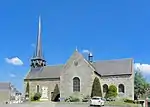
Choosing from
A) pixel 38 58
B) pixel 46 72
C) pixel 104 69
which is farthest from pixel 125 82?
pixel 38 58

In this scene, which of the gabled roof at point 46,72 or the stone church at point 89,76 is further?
the gabled roof at point 46,72

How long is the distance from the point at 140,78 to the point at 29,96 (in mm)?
25857

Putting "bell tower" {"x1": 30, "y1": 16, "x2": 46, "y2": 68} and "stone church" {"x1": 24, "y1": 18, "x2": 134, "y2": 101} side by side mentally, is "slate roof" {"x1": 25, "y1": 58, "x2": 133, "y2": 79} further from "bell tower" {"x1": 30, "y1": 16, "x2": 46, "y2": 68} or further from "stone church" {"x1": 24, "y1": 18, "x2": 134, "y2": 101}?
"bell tower" {"x1": 30, "y1": 16, "x2": 46, "y2": 68}

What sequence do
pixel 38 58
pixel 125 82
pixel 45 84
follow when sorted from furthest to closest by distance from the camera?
pixel 38 58 → pixel 45 84 → pixel 125 82

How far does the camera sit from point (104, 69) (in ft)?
173

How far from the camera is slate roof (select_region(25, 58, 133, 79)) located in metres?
50.7

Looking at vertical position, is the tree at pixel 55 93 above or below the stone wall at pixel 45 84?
below

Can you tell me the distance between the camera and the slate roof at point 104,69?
50.7m

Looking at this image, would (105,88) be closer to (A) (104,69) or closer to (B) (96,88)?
(A) (104,69)

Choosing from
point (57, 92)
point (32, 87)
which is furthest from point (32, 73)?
point (57, 92)

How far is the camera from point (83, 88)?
160 feet

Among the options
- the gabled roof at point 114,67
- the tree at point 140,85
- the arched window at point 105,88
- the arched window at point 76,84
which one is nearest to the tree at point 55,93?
the arched window at point 76,84

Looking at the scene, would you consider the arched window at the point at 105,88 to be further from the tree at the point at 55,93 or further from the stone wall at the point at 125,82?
the tree at the point at 55,93

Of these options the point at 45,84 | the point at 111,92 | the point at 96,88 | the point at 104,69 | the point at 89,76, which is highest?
the point at 104,69
